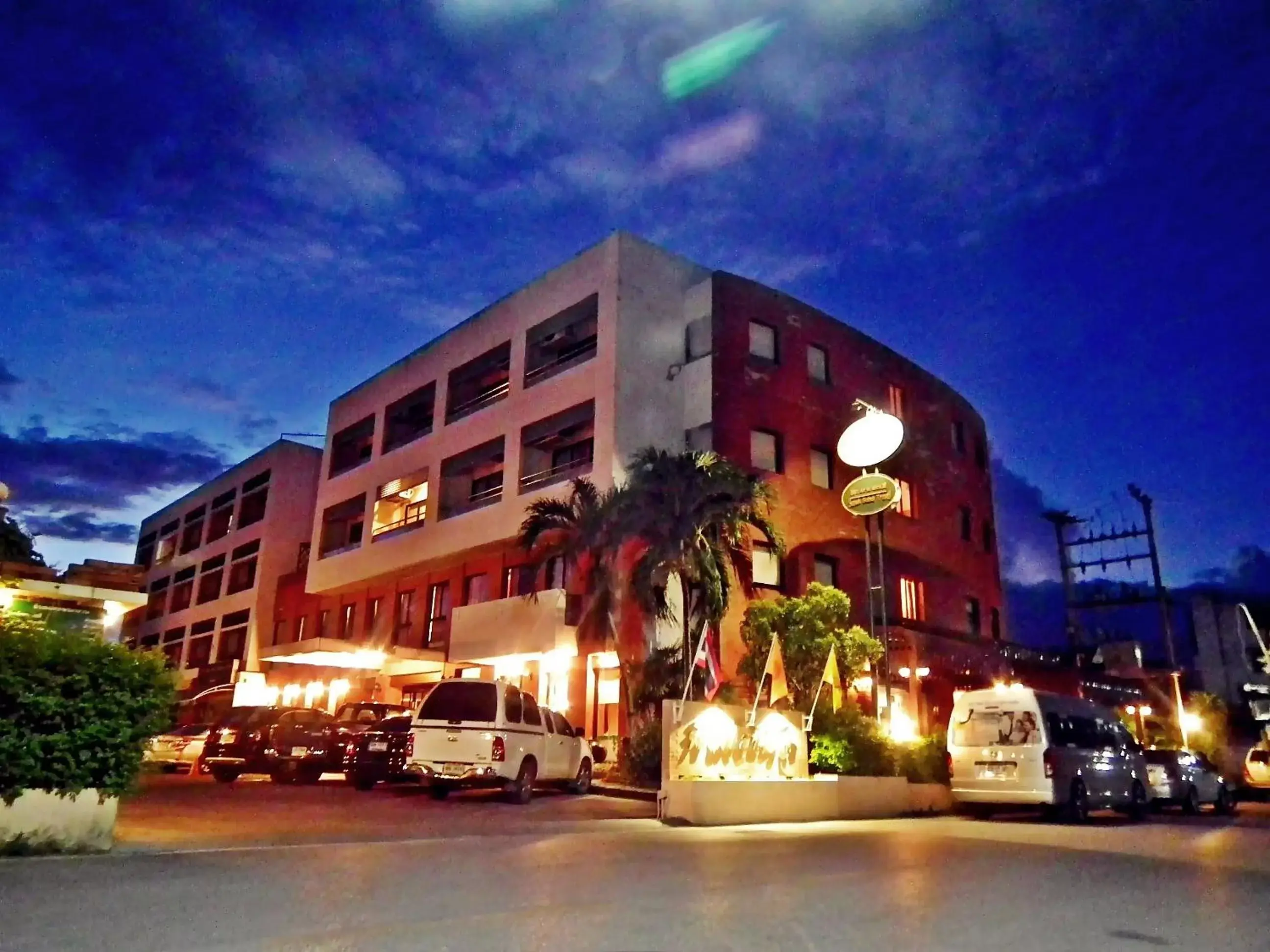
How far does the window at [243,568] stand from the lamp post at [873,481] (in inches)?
1322

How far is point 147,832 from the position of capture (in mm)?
10875

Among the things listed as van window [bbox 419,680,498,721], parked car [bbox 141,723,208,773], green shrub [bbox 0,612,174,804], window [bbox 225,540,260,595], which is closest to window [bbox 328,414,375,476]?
window [bbox 225,540,260,595]

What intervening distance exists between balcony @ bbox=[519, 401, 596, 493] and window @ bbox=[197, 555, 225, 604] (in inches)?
1146

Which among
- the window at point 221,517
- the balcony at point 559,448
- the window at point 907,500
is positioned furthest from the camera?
the window at point 221,517

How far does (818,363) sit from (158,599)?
1925 inches

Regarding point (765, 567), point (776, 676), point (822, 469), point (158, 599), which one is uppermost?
point (158, 599)

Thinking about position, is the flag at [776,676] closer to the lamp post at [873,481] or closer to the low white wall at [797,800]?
the low white wall at [797,800]

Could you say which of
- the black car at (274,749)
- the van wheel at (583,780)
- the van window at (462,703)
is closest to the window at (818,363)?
the van wheel at (583,780)

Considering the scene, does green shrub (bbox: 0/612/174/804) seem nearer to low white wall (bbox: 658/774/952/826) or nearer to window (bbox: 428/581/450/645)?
low white wall (bbox: 658/774/952/826)

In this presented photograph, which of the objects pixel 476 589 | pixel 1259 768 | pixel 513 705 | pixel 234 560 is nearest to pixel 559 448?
pixel 476 589

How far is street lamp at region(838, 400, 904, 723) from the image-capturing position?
21.5 m

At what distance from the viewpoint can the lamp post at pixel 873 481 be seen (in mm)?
21531

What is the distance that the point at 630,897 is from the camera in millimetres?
7340

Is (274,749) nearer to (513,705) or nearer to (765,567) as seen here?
(513,705)
